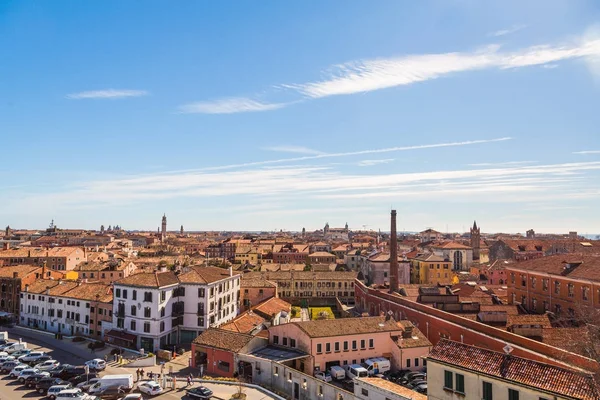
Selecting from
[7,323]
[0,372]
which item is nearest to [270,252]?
[7,323]

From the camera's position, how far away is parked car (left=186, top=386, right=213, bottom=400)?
36.4 meters

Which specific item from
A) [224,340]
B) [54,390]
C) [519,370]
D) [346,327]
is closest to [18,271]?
[54,390]

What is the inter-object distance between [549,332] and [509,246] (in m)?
105

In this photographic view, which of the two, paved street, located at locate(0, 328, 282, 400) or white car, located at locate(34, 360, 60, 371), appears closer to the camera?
paved street, located at locate(0, 328, 282, 400)

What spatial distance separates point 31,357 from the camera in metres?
48.8

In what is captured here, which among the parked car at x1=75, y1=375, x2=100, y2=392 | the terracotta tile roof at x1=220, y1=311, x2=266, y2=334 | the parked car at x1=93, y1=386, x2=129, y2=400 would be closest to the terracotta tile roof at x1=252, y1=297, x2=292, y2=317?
the terracotta tile roof at x1=220, y1=311, x2=266, y2=334

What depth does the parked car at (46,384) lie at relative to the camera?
4025 centimetres

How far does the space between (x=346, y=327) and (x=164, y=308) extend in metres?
22.4

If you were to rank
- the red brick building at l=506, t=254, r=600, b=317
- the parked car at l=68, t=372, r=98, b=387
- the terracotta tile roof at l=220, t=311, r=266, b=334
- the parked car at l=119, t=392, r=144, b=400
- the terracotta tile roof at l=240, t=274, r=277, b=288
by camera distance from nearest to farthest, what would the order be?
the parked car at l=119, t=392, r=144, b=400 < the parked car at l=68, t=372, r=98, b=387 < the red brick building at l=506, t=254, r=600, b=317 < the terracotta tile roof at l=220, t=311, r=266, b=334 < the terracotta tile roof at l=240, t=274, r=277, b=288

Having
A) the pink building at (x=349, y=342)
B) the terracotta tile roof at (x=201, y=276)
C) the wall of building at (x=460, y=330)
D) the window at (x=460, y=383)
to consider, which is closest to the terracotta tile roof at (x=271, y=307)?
the terracotta tile roof at (x=201, y=276)

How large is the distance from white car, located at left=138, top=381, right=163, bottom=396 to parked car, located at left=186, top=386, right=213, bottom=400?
282 centimetres

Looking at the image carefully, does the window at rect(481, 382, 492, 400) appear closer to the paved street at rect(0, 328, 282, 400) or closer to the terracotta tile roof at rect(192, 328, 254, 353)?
the paved street at rect(0, 328, 282, 400)

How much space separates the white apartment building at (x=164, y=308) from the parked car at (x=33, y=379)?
13.1 metres

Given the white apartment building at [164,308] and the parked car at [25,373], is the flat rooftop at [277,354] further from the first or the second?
the parked car at [25,373]
